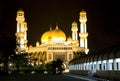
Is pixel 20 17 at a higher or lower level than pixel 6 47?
higher

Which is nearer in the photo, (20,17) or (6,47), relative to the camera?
(6,47)

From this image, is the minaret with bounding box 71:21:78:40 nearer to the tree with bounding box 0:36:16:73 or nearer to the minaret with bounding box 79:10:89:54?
the minaret with bounding box 79:10:89:54

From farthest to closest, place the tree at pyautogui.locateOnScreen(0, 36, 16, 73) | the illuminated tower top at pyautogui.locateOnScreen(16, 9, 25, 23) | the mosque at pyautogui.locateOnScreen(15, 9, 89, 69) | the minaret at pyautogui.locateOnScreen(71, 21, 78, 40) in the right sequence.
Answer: the minaret at pyautogui.locateOnScreen(71, 21, 78, 40)
the illuminated tower top at pyautogui.locateOnScreen(16, 9, 25, 23)
the mosque at pyautogui.locateOnScreen(15, 9, 89, 69)
the tree at pyautogui.locateOnScreen(0, 36, 16, 73)

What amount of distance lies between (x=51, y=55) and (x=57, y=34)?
11.4 metres

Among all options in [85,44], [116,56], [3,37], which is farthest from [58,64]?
[85,44]

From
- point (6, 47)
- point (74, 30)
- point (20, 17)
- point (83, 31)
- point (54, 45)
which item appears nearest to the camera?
point (6, 47)

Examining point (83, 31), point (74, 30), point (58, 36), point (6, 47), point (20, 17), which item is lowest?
point (6, 47)

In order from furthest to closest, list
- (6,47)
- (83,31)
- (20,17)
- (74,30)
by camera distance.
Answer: (74,30) < (20,17) < (83,31) < (6,47)

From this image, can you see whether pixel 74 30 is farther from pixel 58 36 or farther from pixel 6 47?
pixel 6 47

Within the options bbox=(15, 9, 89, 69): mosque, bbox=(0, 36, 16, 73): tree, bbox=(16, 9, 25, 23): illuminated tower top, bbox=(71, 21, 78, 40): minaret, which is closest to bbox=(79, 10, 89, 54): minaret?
bbox=(15, 9, 89, 69): mosque

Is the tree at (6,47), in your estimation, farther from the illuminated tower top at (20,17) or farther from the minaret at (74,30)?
the minaret at (74,30)

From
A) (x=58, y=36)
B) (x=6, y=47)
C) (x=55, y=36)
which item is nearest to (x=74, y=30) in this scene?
(x=58, y=36)

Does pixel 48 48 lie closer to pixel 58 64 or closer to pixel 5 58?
pixel 58 64

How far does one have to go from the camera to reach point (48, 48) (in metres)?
142
